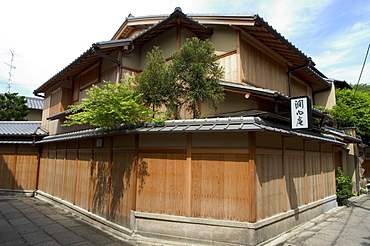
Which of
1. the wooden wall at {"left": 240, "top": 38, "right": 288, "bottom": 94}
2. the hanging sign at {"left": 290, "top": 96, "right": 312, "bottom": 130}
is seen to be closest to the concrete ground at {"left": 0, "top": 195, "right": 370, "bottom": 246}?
the hanging sign at {"left": 290, "top": 96, "right": 312, "bottom": 130}

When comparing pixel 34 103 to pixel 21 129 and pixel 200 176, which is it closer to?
pixel 21 129

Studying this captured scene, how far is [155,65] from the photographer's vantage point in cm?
810

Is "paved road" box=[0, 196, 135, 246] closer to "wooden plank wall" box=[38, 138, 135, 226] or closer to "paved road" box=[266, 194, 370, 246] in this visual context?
"wooden plank wall" box=[38, 138, 135, 226]

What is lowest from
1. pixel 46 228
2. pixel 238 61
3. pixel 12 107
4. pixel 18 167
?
pixel 46 228

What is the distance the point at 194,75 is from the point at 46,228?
7.86 meters

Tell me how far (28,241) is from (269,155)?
8043mm

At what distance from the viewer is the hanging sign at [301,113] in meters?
7.48

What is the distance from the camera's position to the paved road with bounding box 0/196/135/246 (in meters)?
7.78

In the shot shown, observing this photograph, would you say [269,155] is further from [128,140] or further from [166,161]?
[128,140]

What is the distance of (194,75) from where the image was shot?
7.73m

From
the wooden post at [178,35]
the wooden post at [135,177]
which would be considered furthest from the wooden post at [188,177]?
the wooden post at [178,35]

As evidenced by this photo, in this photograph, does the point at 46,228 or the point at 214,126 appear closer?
the point at 214,126

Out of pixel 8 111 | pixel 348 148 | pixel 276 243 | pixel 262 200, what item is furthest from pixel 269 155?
pixel 8 111

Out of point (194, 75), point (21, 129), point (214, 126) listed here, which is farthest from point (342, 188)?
point (21, 129)
